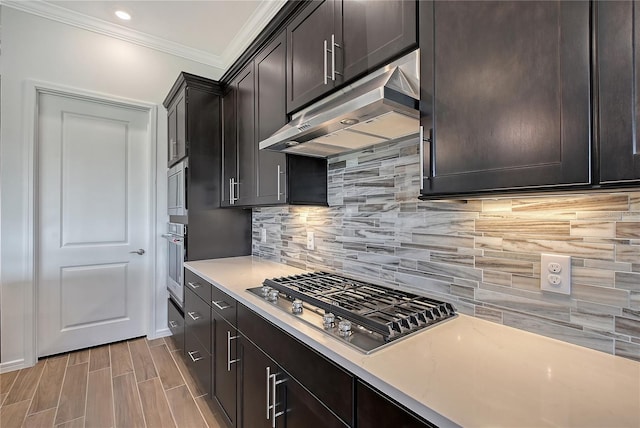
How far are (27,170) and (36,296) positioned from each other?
104 centimetres

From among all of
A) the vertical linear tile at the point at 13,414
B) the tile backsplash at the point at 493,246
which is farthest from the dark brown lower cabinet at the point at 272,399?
the vertical linear tile at the point at 13,414

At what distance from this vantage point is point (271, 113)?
1.87 metres

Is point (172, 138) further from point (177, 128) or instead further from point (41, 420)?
point (41, 420)

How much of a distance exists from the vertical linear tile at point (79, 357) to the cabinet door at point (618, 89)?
3500 mm

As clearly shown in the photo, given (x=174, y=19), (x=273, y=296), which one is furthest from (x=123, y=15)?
(x=273, y=296)

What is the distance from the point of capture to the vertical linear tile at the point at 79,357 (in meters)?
2.54

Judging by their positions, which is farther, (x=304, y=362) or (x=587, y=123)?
(x=304, y=362)

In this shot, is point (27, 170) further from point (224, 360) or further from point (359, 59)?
point (359, 59)

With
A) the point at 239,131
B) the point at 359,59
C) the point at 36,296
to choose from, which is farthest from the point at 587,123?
the point at 36,296

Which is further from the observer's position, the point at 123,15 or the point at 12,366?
the point at 123,15

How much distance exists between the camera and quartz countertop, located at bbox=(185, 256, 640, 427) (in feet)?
2.05

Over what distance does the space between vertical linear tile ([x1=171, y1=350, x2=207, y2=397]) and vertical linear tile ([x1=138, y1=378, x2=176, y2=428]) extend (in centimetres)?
17

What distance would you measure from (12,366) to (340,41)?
335 centimetres

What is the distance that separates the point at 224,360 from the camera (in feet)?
5.48
